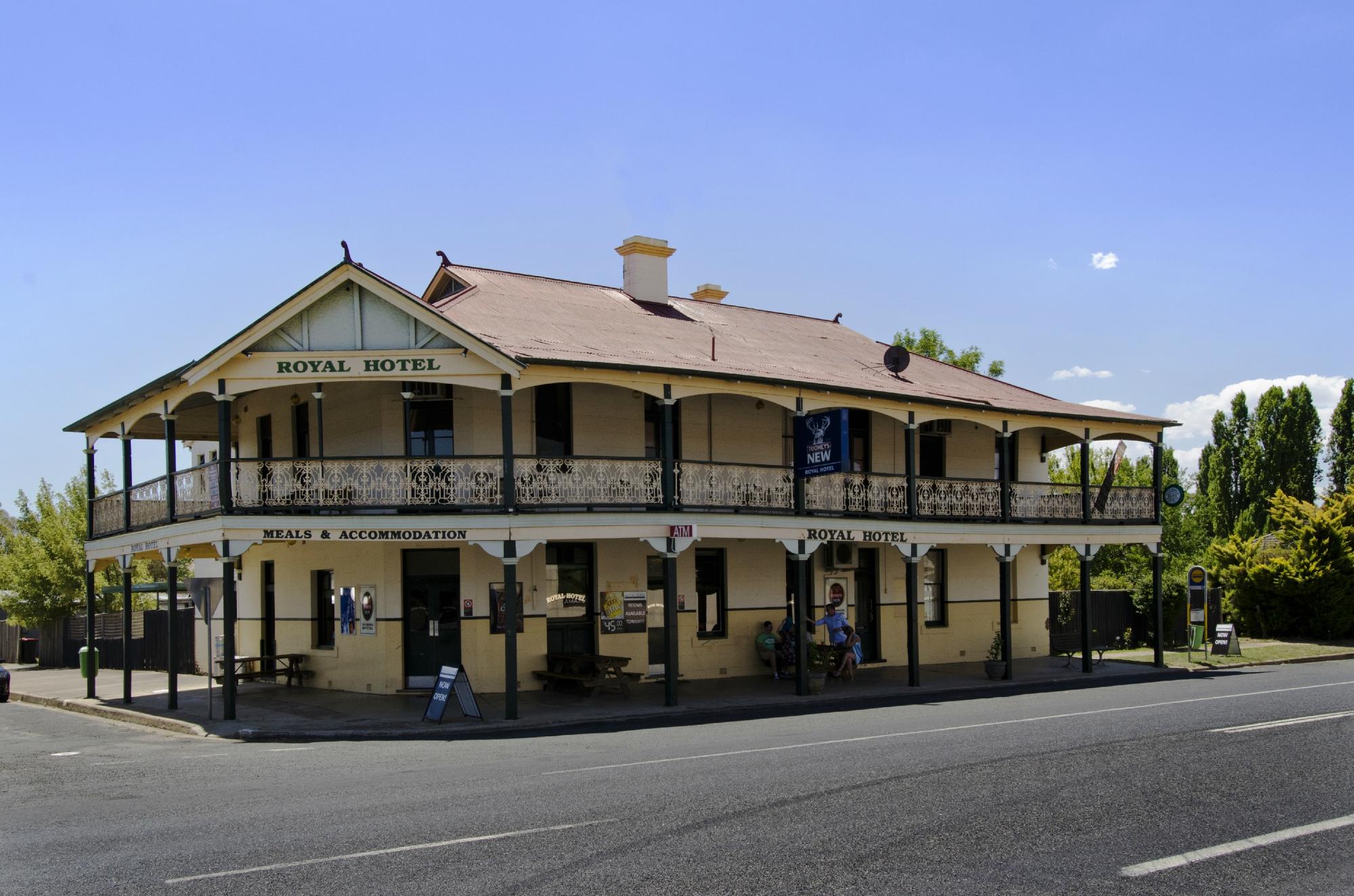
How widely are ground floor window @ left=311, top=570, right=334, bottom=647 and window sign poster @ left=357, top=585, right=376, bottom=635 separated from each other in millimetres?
1645

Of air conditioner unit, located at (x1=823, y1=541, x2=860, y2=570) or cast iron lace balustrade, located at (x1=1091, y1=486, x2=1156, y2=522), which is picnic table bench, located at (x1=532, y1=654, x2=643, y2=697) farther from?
cast iron lace balustrade, located at (x1=1091, y1=486, x2=1156, y2=522)

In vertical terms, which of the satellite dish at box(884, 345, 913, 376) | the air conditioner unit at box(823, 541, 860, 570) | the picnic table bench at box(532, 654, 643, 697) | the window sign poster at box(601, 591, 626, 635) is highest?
the satellite dish at box(884, 345, 913, 376)

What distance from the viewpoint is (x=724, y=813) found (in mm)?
9516

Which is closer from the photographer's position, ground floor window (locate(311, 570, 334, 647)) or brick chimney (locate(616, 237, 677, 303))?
ground floor window (locate(311, 570, 334, 647))

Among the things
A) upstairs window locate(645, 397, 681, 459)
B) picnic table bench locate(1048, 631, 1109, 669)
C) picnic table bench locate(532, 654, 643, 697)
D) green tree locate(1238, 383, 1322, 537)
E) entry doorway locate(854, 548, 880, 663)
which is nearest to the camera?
picnic table bench locate(532, 654, 643, 697)

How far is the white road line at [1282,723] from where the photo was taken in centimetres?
1388

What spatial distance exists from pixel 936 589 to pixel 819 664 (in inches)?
234

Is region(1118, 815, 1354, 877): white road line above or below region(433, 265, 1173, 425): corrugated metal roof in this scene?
below

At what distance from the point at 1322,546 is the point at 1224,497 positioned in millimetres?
26107

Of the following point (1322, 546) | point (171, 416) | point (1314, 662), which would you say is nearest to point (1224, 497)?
point (1322, 546)

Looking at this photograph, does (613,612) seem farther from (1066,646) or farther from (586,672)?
(1066,646)

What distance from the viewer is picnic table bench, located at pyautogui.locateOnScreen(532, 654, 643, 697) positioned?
66.6ft

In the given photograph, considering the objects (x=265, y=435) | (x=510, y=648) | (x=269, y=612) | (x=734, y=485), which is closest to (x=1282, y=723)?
(x=734, y=485)

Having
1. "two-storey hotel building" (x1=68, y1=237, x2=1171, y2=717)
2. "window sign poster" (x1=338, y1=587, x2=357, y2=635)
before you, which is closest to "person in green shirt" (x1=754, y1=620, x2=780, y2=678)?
"two-storey hotel building" (x1=68, y1=237, x2=1171, y2=717)
